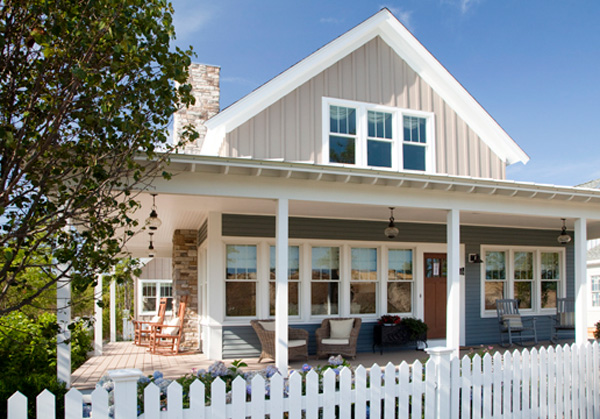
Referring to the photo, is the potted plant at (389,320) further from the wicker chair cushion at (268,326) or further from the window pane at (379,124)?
the window pane at (379,124)

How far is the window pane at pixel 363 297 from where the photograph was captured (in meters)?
11.0

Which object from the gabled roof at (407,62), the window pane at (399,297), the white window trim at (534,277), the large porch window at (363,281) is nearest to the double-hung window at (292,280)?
the large porch window at (363,281)

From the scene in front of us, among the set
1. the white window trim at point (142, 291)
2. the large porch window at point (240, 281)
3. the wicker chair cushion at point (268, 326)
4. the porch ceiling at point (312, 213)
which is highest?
the porch ceiling at point (312, 213)

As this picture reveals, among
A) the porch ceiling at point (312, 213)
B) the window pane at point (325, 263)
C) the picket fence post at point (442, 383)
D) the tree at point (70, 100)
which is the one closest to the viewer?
the tree at point (70, 100)

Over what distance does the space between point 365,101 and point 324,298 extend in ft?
13.5

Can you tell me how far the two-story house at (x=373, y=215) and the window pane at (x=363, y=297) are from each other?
0.02m

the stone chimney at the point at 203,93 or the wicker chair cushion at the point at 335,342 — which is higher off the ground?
the stone chimney at the point at 203,93

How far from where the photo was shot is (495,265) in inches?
490

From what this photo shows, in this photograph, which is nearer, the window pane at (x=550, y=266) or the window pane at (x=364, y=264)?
the window pane at (x=364, y=264)

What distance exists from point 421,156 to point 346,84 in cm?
219

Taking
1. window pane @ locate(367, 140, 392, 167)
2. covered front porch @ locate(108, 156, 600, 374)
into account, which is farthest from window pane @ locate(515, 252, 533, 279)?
window pane @ locate(367, 140, 392, 167)

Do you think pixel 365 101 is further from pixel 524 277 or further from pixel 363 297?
pixel 524 277

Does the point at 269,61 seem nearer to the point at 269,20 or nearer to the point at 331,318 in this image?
the point at 269,20

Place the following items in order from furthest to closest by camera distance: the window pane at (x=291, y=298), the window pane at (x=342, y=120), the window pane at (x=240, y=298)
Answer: the window pane at (x=342, y=120) < the window pane at (x=291, y=298) < the window pane at (x=240, y=298)
